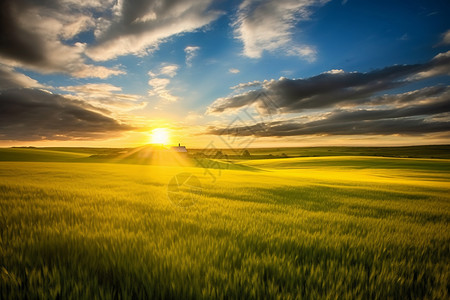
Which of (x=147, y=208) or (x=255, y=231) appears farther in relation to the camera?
(x=147, y=208)

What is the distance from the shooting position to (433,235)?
3920 millimetres

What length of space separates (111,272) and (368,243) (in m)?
3.92

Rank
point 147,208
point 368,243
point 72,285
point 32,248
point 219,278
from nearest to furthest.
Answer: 1. point 72,285
2. point 219,278
3. point 32,248
4. point 368,243
5. point 147,208

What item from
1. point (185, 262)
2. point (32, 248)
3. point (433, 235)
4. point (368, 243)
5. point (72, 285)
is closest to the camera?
point (72, 285)

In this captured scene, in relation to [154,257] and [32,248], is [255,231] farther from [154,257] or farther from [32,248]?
[32,248]

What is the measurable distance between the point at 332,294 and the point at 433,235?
401 centimetres

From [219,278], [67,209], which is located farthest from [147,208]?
[219,278]

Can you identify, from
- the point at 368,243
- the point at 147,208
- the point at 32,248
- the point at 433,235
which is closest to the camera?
the point at 32,248

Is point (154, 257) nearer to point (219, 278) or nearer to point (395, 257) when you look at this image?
point (219, 278)

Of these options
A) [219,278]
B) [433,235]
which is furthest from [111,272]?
[433,235]

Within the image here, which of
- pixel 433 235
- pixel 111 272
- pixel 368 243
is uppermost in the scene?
pixel 111 272

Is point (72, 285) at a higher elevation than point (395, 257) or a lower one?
higher

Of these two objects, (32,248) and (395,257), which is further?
(395,257)

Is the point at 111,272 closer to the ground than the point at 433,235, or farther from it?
farther from it
